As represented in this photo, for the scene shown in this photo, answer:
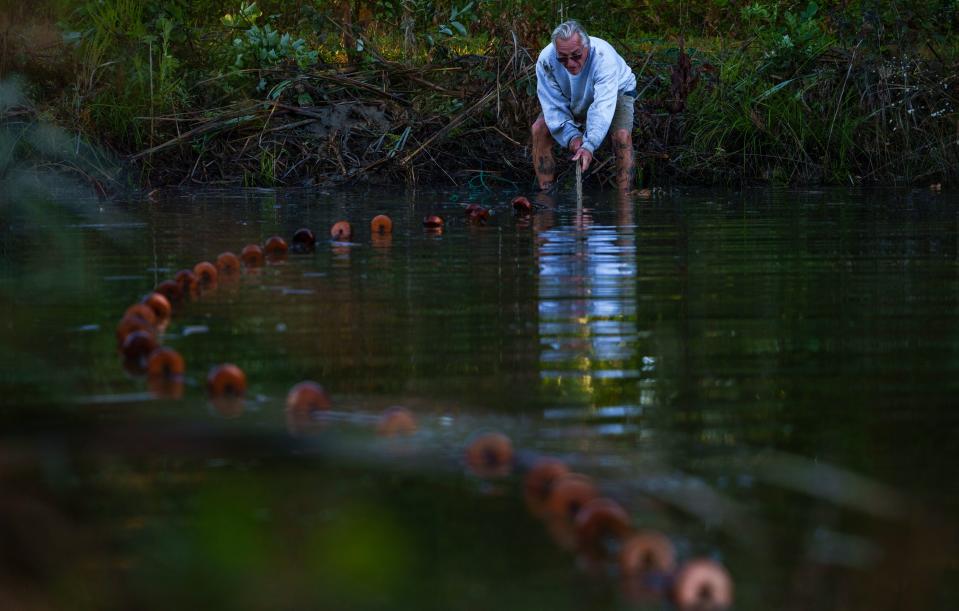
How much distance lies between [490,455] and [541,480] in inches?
7.5

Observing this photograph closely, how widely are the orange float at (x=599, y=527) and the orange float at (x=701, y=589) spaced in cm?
25

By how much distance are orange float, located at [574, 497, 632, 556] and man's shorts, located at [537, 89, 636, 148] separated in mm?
9056

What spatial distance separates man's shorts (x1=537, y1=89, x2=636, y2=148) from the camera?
1095 cm

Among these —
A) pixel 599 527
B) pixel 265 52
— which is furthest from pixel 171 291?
pixel 265 52

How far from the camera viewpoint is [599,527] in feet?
6.61

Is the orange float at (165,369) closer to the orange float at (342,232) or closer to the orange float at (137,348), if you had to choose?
the orange float at (137,348)

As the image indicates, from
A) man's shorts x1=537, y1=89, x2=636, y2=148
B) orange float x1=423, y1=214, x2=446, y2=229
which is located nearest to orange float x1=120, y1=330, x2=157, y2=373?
orange float x1=423, y1=214, x2=446, y2=229

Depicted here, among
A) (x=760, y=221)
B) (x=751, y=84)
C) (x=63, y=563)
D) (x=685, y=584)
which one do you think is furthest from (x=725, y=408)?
(x=751, y=84)

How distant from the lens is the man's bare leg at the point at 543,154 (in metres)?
11.1

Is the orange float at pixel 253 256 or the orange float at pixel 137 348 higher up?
the orange float at pixel 253 256

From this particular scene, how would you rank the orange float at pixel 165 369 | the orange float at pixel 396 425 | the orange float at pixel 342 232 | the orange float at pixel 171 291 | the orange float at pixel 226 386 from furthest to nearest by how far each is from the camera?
the orange float at pixel 342 232 → the orange float at pixel 171 291 → the orange float at pixel 165 369 → the orange float at pixel 226 386 → the orange float at pixel 396 425

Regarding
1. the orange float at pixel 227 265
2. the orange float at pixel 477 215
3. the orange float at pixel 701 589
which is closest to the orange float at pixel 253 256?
the orange float at pixel 227 265

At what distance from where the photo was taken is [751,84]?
40.1 ft

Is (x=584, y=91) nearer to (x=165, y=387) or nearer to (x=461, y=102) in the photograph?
(x=461, y=102)
